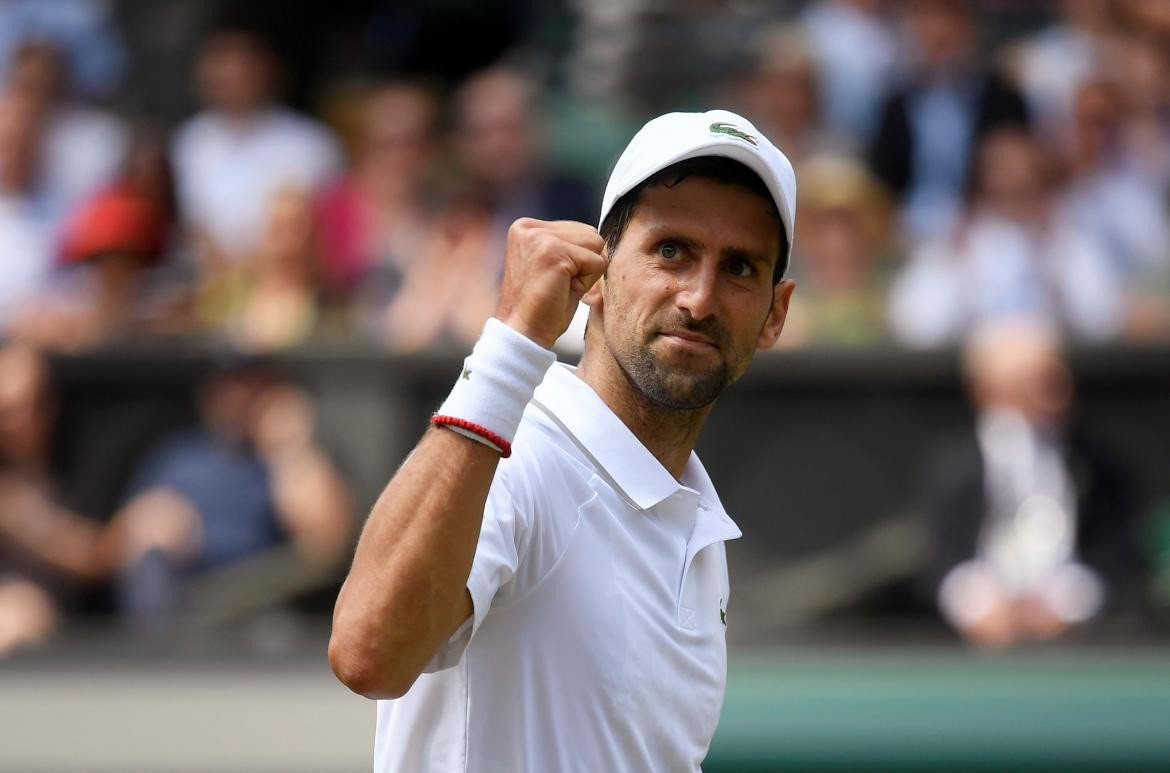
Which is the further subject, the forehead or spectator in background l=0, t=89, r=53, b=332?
spectator in background l=0, t=89, r=53, b=332

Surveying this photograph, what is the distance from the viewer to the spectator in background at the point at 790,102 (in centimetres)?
760

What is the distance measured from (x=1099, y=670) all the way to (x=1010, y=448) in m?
0.82

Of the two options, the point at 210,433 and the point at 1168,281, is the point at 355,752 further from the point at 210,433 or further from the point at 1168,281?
the point at 1168,281

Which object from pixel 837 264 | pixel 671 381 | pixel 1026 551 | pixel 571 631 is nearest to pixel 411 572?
pixel 571 631

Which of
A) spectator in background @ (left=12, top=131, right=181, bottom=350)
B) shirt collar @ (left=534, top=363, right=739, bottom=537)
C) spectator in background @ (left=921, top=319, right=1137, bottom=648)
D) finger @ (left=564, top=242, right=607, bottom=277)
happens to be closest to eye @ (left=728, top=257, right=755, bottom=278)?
shirt collar @ (left=534, top=363, right=739, bottom=537)

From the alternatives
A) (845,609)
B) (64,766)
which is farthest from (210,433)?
(845,609)

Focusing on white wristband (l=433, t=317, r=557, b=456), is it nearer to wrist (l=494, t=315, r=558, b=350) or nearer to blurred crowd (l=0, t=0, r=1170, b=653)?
wrist (l=494, t=315, r=558, b=350)

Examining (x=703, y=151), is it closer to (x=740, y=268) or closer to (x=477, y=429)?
(x=740, y=268)

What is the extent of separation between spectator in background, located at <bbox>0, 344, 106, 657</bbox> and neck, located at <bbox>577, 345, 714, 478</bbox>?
4.15 metres

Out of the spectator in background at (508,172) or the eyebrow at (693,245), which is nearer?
the eyebrow at (693,245)

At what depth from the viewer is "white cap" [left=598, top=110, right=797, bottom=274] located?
225 cm

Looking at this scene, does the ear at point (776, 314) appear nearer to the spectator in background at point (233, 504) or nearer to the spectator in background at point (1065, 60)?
the spectator in background at point (233, 504)

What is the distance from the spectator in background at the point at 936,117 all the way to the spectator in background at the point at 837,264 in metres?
0.40

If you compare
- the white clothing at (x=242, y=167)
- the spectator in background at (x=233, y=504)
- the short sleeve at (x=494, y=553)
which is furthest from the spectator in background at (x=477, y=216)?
the short sleeve at (x=494, y=553)
